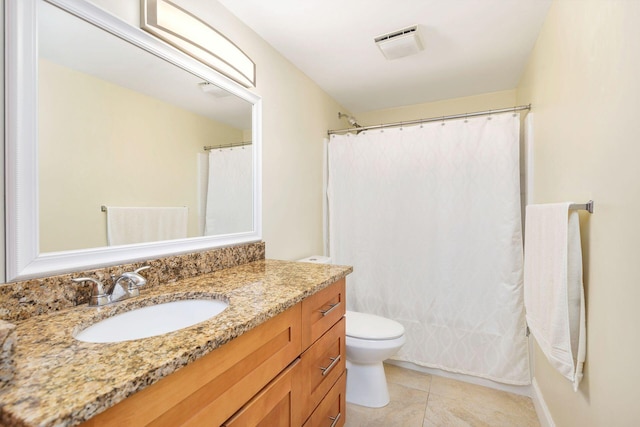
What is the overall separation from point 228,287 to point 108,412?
2.01ft

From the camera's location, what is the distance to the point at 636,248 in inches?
30.3

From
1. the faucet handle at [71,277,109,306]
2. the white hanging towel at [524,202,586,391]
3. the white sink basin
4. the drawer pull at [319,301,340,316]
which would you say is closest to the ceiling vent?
the white hanging towel at [524,202,586,391]

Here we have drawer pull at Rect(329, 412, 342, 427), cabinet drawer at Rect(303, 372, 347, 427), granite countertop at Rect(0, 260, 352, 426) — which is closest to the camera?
granite countertop at Rect(0, 260, 352, 426)

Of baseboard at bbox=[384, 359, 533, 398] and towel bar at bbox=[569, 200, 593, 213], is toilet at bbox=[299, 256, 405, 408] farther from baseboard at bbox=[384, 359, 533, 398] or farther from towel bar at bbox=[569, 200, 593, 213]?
towel bar at bbox=[569, 200, 593, 213]

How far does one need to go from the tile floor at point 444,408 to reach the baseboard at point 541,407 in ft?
0.14

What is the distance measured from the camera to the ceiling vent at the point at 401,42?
1672mm

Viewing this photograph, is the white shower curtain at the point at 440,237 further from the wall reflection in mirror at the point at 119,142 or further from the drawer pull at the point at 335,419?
the wall reflection in mirror at the point at 119,142

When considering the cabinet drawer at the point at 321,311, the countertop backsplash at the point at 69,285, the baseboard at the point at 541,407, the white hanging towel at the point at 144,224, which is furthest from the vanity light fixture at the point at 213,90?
the baseboard at the point at 541,407

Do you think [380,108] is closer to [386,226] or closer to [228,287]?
[386,226]

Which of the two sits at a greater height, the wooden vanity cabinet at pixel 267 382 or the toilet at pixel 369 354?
the wooden vanity cabinet at pixel 267 382

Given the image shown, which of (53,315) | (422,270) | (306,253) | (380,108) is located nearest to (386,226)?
(422,270)

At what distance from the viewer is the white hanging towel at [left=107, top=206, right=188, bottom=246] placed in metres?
1.02

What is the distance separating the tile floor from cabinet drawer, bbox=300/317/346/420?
1.91ft

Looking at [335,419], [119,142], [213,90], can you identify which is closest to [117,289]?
[119,142]
